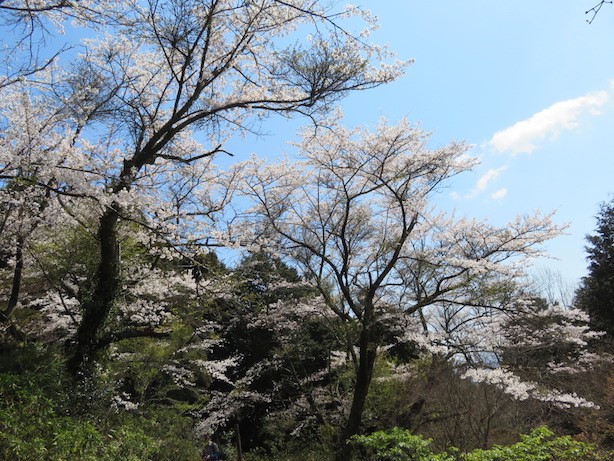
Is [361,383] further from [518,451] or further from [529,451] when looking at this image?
[518,451]

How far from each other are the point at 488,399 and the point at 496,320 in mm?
3017

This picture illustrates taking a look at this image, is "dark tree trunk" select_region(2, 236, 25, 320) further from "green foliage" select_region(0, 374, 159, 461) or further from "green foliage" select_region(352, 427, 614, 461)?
"green foliage" select_region(352, 427, 614, 461)

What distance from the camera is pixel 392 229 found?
10805 millimetres

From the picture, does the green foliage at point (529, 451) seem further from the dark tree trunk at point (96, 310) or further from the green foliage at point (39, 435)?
the dark tree trunk at point (96, 310)

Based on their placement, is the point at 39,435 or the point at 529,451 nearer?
the point at 39,435

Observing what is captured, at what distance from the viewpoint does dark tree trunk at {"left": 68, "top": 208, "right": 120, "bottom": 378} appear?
22.0 ft

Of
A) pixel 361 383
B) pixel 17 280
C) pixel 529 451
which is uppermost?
pixel 17 280

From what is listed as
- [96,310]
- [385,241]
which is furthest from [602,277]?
[96,310]

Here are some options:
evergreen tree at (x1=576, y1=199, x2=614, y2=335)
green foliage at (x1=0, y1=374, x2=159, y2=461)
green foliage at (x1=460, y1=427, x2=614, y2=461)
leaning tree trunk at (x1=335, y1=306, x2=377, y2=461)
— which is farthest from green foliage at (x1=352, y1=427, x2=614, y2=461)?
evergreen tree at (x1=576, y1=199, x2=614, y2=335)

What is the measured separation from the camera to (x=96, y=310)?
22.6 feet

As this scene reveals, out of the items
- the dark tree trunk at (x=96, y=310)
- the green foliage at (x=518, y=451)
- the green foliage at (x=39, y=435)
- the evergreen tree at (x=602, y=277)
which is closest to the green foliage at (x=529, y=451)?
the green foliage at (x=518, y=451)

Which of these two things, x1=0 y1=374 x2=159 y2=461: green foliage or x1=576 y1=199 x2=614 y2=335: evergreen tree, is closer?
x1=0 y1=374 x2=159 y2=461: green foliage

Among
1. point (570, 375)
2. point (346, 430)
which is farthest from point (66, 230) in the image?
point (570, 375)

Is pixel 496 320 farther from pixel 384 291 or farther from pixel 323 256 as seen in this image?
pixel 323 256
